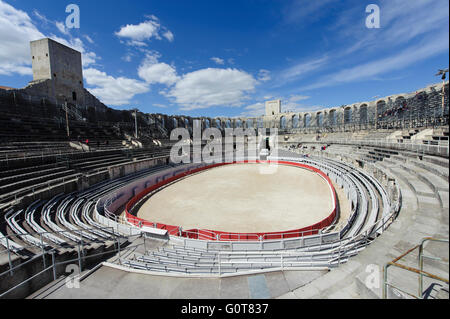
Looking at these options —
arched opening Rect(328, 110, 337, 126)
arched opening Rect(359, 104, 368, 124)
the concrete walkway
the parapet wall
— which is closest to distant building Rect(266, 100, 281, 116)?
the parapet wall

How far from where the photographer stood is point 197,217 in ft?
50.2

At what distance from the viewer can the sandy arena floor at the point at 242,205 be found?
1401cm

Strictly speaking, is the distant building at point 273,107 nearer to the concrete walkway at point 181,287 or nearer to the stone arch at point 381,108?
the stone arch at point 381,108

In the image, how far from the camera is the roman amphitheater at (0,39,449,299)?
4867 millimetres

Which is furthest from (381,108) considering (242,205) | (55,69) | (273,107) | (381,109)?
(55,69)

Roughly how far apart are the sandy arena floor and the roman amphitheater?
0.52 ft

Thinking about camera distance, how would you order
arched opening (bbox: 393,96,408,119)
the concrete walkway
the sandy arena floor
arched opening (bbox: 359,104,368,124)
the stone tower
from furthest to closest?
arched opening (bbox: 359,104,368,124) < arched opening (bbox: 393,96,408,119) < the stone tower < the sandy arena floor < the concrete walkway

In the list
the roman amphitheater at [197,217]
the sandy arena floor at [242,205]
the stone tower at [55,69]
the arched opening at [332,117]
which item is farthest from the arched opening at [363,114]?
the stone tower at [55,69]

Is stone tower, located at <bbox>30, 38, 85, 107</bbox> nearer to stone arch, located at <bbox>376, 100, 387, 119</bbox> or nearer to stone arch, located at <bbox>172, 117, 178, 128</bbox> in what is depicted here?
A: stone arch, located at <bbox>172, 117, 178, 128</bbox>

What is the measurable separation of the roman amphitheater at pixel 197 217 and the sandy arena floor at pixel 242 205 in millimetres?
158

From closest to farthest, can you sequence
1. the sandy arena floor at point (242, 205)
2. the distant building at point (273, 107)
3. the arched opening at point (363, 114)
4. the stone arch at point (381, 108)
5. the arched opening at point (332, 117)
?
the sandy arena floor at point (242, 205) < the stone arch at point (381, 108) < the arched opening at point (363, 114) < the arched opening at point (332, 117) < the distant building at point (273, 107)
